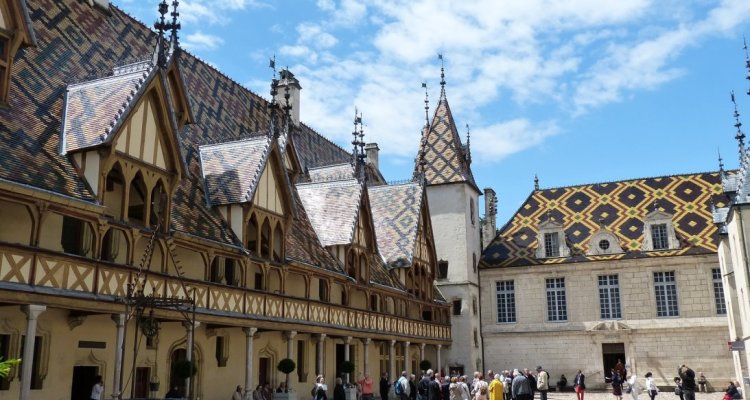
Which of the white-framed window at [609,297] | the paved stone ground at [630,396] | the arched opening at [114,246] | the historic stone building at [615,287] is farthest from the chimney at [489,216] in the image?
the arched opening at [114,246]

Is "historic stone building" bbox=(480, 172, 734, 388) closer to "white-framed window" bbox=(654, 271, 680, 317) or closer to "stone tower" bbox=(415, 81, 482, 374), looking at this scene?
"white-framed window" bbox=(654, 271, 680, 317)

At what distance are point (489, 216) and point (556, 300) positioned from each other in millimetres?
6858

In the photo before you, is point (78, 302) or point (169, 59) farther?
point (169, 59)

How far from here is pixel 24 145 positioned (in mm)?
13844


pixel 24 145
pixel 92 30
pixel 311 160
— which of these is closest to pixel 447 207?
pixel 311 160

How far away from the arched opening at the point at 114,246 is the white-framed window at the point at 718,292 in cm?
2917

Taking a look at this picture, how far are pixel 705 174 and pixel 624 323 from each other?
9971mm

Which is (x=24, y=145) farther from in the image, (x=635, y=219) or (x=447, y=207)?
(x=635, y=219)

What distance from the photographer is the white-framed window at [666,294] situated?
35.5m

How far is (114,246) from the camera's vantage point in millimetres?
15422

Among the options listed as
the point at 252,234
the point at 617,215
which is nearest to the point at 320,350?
the point at 252,234

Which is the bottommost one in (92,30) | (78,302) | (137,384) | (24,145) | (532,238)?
(137,384)

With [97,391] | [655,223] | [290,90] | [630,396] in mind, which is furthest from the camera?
A: [655,223]

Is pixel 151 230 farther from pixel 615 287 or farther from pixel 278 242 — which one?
pixel 615 287
